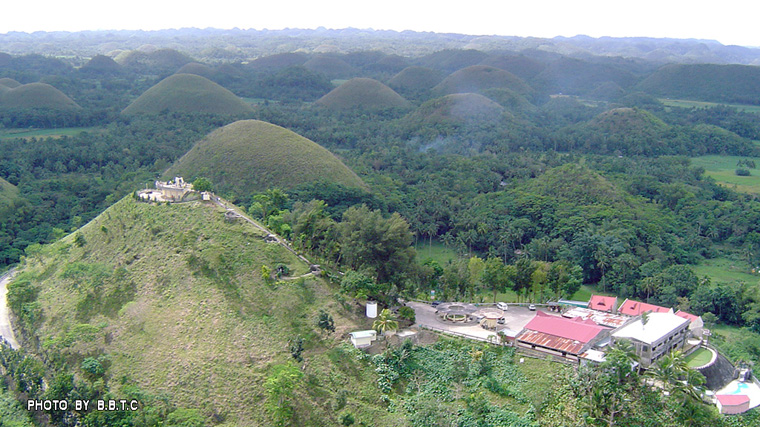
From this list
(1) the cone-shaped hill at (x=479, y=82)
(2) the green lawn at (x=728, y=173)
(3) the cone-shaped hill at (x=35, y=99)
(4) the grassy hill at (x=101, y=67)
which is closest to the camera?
(2) the green lawn at (x=728, y=173)

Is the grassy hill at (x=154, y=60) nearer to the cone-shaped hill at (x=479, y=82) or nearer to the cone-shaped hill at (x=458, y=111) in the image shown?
the cone-shaped hill at (x=479, y=82)

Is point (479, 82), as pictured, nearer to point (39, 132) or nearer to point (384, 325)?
point (39, 132)

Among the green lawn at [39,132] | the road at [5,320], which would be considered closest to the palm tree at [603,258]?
the road at [5,320]

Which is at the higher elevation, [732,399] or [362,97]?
[732,399]

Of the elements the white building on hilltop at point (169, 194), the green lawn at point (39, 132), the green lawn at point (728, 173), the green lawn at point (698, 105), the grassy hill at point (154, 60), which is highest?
the white building on hilltop at point (169, 194)

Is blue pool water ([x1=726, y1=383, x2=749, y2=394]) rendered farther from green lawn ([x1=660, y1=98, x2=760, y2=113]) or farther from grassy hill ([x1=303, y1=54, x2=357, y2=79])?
grassy hill ([x1=303, y1=54, x2=357, y2=79])

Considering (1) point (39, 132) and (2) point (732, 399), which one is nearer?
(2) point (732, 399)

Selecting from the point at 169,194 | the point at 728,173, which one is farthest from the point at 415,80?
the point at 169,194

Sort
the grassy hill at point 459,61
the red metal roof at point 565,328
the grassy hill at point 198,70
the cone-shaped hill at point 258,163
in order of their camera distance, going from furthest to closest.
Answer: the grassy hill at point 459,61 < the grassy hill at point 198,70 < the cone-shaped hill at point 258,163 < the red metal roof at point 565,328
